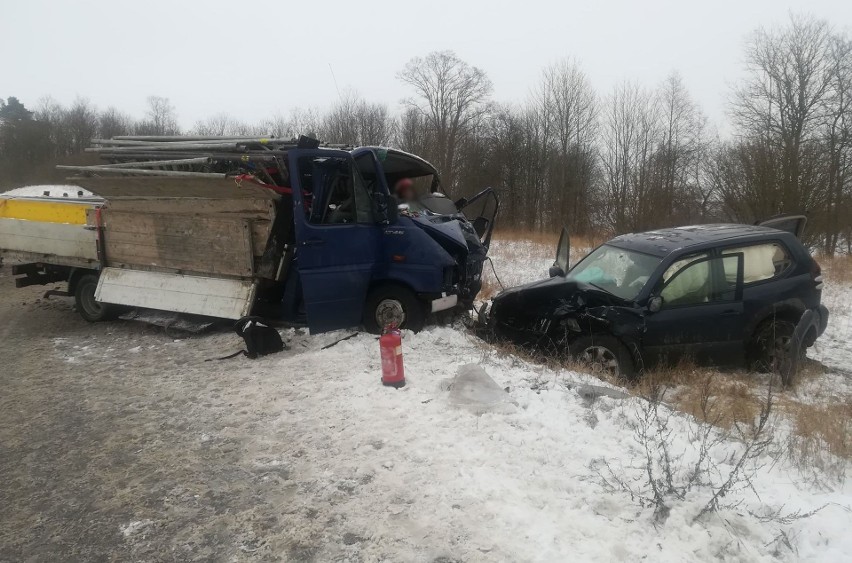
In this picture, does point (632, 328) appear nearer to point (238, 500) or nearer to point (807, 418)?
point (807, 418)

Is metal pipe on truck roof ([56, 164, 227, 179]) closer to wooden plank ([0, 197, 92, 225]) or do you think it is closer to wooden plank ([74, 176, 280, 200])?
wooden plank ([74, 176, 280, 200])

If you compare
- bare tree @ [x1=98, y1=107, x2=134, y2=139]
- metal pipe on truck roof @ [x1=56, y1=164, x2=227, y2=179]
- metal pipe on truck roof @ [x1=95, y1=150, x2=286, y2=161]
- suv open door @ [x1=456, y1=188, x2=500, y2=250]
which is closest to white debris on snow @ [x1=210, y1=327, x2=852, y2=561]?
metal pipe on truck roof @ [x1=95, y1=150, x2=286, y2=161]

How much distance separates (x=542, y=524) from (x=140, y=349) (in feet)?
20.7

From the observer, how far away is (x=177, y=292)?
783 cm

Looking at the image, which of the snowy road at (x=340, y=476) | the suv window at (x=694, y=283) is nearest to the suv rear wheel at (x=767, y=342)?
the suv window at (x=694, y=283)

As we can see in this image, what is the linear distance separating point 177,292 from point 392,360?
14.3 feet

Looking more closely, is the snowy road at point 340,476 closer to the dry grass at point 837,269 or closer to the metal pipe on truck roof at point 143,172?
the metal pipe on truck roof at point 143,172

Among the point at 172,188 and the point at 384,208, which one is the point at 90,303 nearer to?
→ the point at 172,188

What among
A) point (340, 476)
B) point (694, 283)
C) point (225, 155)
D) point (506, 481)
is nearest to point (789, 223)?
point (694, 283)

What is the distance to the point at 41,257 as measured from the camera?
30.1 feet

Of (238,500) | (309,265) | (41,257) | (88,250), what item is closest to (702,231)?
(309,265)

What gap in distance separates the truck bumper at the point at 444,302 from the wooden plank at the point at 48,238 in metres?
5.73

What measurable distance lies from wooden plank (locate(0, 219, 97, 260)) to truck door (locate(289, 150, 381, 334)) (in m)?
4.21

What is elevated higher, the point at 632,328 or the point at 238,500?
the point at 632,328
